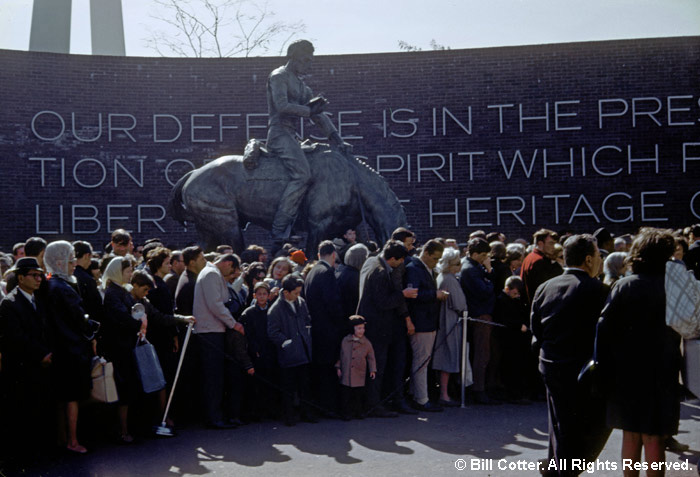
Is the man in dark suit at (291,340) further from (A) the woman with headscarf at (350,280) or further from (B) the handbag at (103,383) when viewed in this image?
(B) the handbag at (103,383)

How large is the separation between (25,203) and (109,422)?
12.2 metres

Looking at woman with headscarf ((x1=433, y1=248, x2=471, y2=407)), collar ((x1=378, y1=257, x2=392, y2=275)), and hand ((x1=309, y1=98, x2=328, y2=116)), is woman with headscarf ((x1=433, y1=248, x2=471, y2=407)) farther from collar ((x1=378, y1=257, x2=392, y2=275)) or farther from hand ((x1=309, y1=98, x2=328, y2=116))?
hand ((x1=309, y1=98, x2=328, y2=116))

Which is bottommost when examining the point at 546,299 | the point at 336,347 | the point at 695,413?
the point at 695,413

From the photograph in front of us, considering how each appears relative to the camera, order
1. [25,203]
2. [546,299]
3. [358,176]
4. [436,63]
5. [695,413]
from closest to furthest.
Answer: [546,299] → [695,413] → [358,176] → [25,203] → [436,63]

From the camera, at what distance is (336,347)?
8195mm

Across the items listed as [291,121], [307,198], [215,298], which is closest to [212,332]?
[215,298]

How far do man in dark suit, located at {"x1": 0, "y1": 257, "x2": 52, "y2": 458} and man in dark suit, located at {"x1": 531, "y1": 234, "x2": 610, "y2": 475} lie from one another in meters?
3.76

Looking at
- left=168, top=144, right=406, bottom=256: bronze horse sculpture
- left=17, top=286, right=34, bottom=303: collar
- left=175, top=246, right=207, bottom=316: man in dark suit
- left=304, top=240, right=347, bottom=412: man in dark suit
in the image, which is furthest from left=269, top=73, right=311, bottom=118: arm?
left=17, top=286, right=34, bottom=303: collar

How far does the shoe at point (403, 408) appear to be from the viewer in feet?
27.0

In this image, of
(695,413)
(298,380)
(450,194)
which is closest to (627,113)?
(450,194)

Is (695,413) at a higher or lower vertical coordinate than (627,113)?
lower

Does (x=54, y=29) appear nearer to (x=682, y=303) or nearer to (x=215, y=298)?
(x=215, y=298)

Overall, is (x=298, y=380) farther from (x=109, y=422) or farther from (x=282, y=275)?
(x=109, y=422)

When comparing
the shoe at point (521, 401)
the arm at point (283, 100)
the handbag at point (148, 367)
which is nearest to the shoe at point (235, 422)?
the handbag at point (148, 367)
